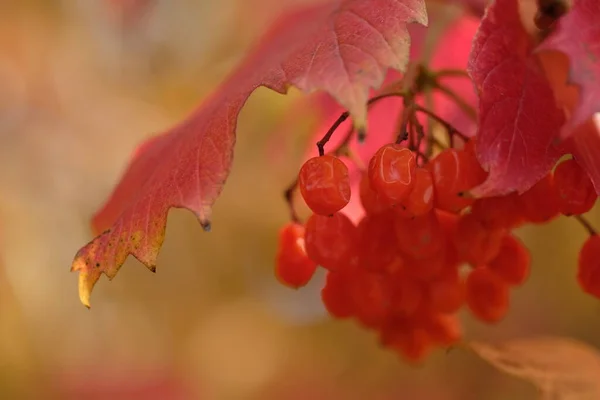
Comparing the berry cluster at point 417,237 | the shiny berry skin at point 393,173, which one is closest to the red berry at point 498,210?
the berry cluster at point 417,237

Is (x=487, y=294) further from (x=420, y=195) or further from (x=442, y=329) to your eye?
(x=420, y=195)

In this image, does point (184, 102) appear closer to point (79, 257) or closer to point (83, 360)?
point (83, 360)

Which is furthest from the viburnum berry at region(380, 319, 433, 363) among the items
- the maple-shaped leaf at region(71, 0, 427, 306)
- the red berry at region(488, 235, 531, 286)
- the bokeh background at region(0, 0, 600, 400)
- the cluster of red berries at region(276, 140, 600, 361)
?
the bokeh background at region(0, 0, 600, 400)

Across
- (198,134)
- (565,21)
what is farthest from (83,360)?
(565,21)

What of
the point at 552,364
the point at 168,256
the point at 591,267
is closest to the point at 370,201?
the point at 591,267

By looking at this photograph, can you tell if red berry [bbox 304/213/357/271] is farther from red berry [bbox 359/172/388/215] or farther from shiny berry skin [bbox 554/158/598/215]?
shiny berry skin [bbox 554/158/598/215]

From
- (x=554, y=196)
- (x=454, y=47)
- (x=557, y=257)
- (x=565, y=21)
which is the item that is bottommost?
(x=557, y=257)
